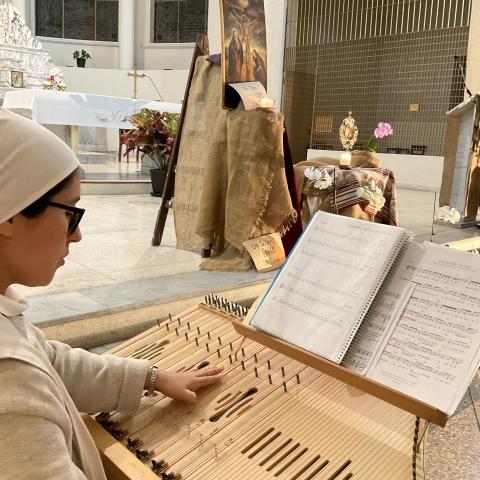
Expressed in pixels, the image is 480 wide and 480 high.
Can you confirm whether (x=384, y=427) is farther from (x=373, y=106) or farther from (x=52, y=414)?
(x=373, y=106)

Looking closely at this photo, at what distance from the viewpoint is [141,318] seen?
9.34 feet

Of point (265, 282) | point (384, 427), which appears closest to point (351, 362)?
point (384, 427)

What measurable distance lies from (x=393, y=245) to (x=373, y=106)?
12.4 metres

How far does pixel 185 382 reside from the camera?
1.57m

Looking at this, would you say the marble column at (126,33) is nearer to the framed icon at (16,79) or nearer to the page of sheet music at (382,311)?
the framed icon at (16,79)

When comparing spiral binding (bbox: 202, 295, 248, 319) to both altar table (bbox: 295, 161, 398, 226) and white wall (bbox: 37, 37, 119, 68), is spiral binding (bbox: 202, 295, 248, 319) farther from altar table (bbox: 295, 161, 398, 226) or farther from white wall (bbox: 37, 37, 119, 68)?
white wall (bbox: 37, 37, 119, 68)

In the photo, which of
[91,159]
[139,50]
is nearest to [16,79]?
[91,159]

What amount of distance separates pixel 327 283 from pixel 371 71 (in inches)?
511

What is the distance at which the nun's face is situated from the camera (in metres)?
1.05

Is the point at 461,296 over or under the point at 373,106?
under

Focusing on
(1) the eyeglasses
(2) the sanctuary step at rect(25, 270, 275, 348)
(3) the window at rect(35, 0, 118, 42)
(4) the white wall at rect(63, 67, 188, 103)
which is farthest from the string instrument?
(3) the window at rect(35, 0, 118, 42)

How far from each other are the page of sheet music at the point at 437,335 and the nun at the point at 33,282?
2.35 feet

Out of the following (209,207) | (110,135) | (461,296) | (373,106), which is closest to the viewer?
(461,296)

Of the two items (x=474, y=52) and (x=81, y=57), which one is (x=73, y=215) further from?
(x=81, y=57)
